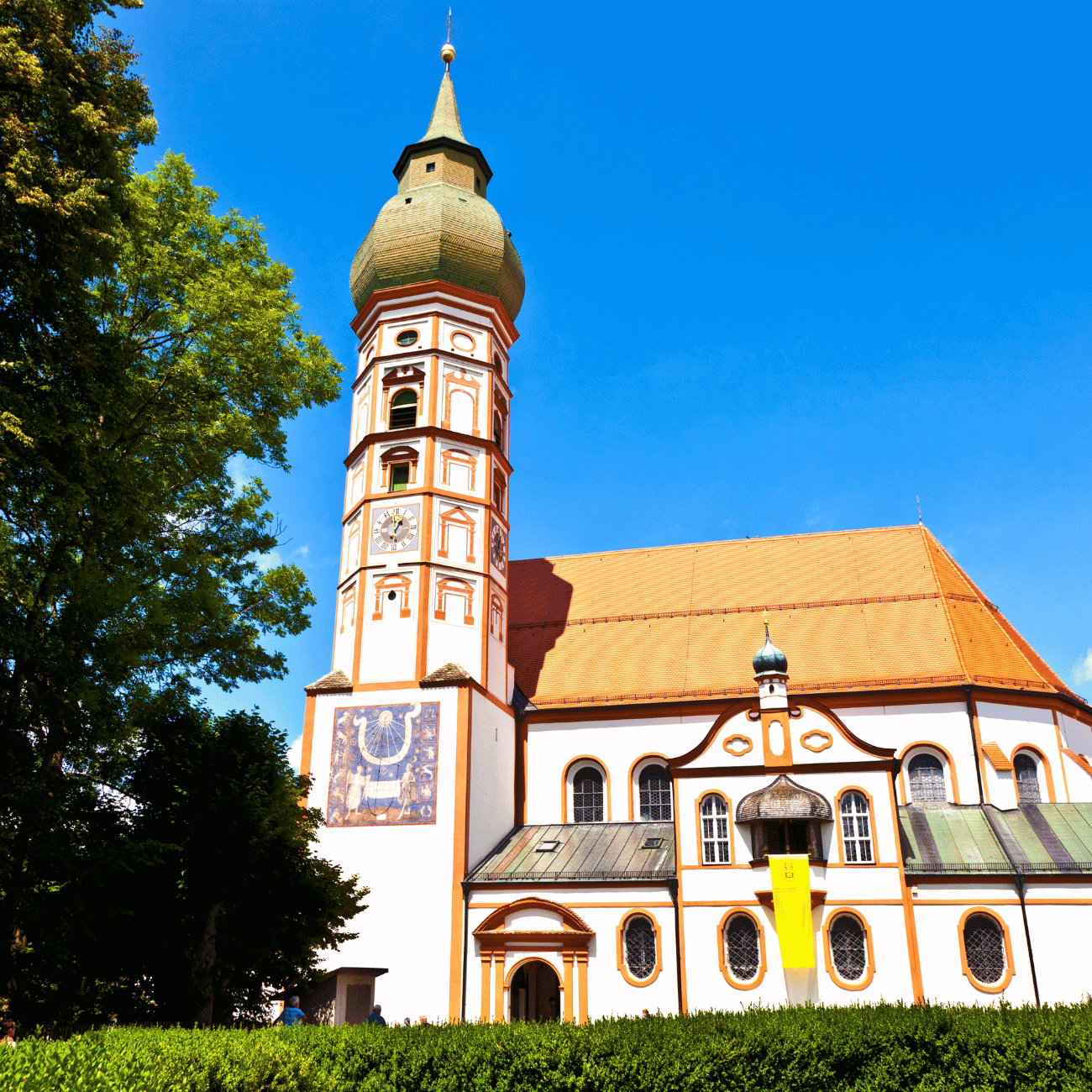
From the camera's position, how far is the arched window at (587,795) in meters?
28.6

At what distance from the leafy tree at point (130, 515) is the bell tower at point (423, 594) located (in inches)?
301

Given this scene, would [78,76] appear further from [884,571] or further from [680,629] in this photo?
[884,571]

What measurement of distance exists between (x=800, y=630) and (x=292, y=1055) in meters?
21.9

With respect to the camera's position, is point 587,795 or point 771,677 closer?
point 771,677

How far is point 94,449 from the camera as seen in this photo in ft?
44.9

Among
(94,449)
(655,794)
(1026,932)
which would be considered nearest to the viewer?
(94,449)

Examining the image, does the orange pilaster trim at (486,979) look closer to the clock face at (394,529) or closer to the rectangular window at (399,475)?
the clock face at (394,529)

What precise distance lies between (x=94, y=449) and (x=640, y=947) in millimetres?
16868

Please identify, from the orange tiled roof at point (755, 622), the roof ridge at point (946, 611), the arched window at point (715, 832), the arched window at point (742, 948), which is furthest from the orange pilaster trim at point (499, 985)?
the roof ridge at point (946, 611)

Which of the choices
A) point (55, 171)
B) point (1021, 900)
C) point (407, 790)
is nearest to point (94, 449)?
point (55, 171)

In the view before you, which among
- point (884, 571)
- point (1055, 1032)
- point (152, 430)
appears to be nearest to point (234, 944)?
point (152, 430)

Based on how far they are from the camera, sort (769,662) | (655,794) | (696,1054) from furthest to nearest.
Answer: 1. (655,794)
2. (769,662)
3. (696,1054)

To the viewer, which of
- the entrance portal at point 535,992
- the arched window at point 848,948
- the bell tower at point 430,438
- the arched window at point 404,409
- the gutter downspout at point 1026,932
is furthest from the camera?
A: the arched window at point 404,409

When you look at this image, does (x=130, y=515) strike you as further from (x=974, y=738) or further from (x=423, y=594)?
(x=974, y=738)
